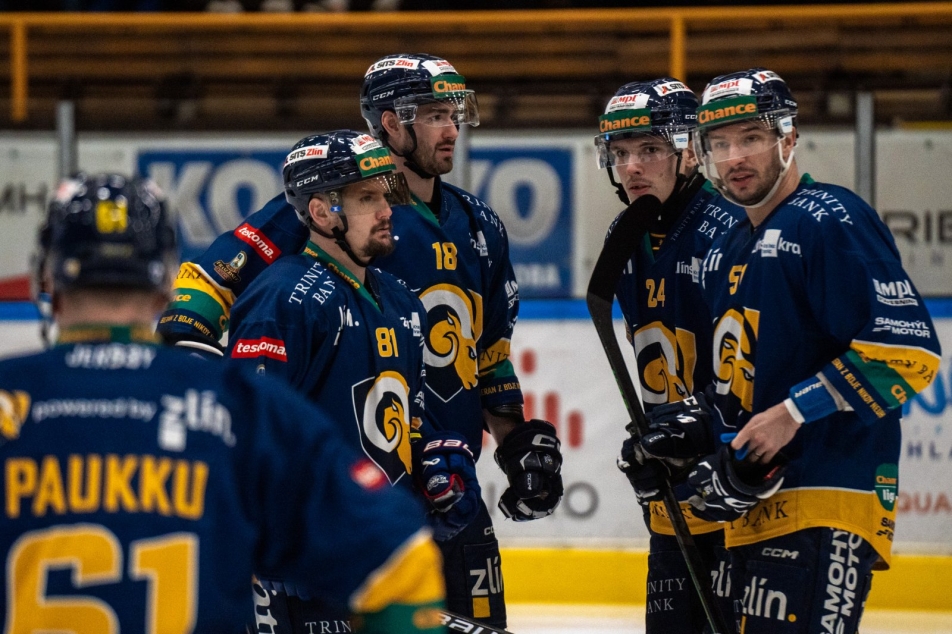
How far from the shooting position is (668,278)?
10.8 ft

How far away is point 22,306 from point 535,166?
85.8 inches

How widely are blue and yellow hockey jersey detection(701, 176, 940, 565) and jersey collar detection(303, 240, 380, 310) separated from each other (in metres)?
0.73

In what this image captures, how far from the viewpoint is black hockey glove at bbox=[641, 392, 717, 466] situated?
299cm

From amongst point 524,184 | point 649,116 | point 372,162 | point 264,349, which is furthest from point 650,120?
point 524,184

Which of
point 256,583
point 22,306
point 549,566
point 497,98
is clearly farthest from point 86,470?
point 497,98

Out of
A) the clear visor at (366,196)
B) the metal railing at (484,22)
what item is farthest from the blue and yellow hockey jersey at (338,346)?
the metal railing at (484,22)

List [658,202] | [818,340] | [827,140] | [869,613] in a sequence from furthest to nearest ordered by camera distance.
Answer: [827,140]
[869,613]
[658,202]
[818,340]

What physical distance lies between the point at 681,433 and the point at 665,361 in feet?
1.30

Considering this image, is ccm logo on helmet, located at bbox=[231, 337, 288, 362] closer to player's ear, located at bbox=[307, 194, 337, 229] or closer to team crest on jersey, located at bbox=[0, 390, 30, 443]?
player's ear, located at bbox=[307, 194, 337, 229]

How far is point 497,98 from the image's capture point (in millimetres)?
6605

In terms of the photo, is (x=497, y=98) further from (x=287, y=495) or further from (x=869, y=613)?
(x=287, y=495)

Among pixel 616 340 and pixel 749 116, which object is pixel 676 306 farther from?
pixel 749 116

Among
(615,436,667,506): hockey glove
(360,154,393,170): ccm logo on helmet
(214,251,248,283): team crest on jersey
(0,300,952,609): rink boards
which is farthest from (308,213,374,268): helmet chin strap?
(0,300,952,609): rink boards

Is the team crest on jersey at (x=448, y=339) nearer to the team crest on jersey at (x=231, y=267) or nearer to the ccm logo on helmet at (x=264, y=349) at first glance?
the team crest on jersey at (x=231, y=267)
